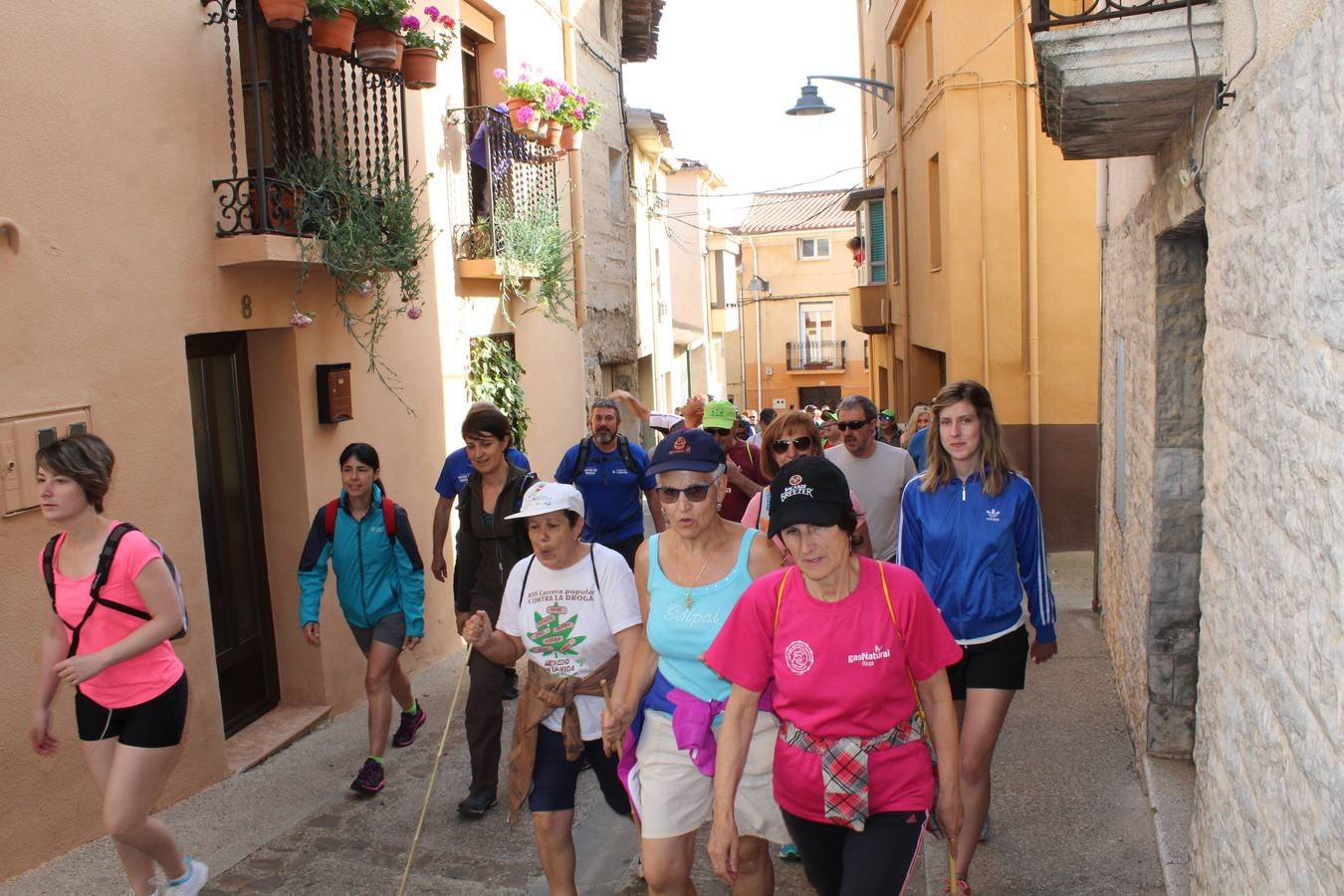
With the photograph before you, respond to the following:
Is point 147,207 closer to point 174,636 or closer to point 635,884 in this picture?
point 174,636

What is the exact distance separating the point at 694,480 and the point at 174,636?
6.05 feet

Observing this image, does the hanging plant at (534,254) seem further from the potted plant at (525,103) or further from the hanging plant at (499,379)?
the potted plant at (525,103)

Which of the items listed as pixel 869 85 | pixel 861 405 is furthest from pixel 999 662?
pixel 869 85

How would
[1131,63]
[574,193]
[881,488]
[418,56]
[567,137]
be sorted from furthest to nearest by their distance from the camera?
1. [574,193]
2. [567,137]
3. [418,56]
4. [881,488]
5. [1131,63]

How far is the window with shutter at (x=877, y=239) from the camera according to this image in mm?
20562

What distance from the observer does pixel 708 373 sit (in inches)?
1462

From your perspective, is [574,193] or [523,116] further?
[574,193]

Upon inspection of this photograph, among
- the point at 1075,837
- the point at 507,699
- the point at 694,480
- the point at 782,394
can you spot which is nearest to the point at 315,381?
the point at 507,699

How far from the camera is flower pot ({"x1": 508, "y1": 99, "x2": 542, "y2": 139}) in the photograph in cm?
1095

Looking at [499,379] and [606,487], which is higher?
[499,379]

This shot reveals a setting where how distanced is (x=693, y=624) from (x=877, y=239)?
1743 centimetres

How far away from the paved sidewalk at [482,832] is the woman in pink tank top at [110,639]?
3.27 ft

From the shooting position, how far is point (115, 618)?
4.31 metres

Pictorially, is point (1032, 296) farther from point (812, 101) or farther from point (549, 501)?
point (549, 501)
